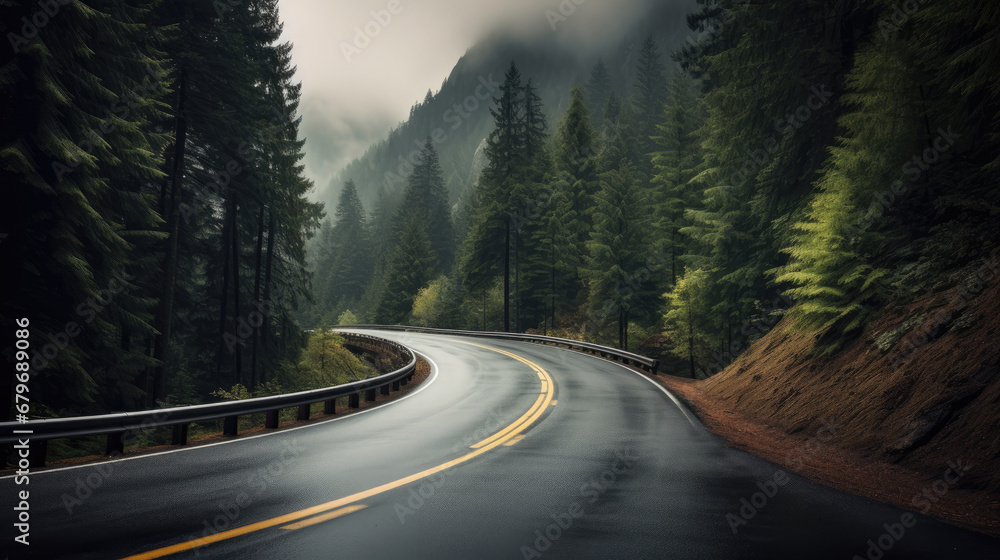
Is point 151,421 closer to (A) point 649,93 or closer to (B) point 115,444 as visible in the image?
(B) point 115,444

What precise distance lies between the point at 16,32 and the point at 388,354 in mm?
25239

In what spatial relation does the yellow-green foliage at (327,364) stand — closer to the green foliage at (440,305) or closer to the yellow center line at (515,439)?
the green foliage at (440,305)

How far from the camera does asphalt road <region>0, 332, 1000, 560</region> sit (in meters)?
3.97

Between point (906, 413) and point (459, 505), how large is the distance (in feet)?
24.7

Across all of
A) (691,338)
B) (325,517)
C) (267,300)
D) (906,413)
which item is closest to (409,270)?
(267,300)

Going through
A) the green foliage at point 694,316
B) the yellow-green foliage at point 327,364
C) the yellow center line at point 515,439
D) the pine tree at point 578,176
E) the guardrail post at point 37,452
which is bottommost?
the yellow-green foliage at point 327,364

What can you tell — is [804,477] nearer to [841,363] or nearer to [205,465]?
[841,363]

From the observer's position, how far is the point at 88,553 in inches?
141

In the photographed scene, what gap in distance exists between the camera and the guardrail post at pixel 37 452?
6.16m

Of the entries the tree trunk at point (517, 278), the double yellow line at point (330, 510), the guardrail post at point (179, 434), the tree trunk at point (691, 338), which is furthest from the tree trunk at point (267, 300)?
the tree trunk at point (691, 338)

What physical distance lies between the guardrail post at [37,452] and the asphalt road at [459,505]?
1.88 feet

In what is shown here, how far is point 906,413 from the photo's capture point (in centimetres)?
789

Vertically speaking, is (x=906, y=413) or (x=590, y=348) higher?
(x=906, y=413)

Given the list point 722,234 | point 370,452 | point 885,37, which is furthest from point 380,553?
point 722,234
